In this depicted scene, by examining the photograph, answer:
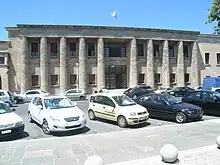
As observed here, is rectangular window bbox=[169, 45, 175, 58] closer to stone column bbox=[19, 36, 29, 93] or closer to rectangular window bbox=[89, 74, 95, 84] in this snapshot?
rectangular window bbox=[89, 74, 95, 84]

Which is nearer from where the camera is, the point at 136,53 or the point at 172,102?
the point at 172,102

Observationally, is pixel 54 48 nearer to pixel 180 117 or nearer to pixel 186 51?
pixel 186 51

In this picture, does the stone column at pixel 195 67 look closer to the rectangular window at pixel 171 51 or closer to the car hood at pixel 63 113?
the rectangular window at pixel 171 51

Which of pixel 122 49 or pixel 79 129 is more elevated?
pixel 122 49

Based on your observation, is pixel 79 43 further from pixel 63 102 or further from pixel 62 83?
pixel 63 102

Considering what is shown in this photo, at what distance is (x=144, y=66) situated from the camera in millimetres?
40938

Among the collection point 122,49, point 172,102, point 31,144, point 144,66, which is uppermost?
point 122,49

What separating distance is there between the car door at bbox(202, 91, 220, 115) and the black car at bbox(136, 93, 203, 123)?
6.67 feet

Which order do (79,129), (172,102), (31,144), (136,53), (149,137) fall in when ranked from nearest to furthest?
(31,144) < (149,137) < (79,129) < (172,102) < (136,53)

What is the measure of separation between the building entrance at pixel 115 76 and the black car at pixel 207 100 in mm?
23028

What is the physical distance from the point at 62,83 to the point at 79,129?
25.5 metres

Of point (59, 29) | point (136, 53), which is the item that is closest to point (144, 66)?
point (136, 53)

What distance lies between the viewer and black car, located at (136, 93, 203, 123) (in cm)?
1374

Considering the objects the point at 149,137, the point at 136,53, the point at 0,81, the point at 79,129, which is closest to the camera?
the point at 149,137
